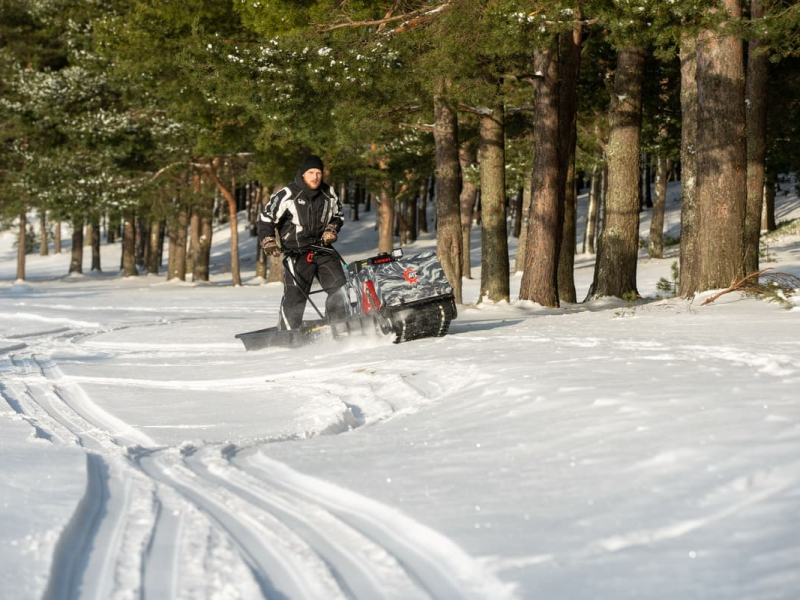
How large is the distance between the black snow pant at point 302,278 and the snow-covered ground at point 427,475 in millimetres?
1956

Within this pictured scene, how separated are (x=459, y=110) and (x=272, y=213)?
7805mm

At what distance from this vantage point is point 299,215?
1014cm

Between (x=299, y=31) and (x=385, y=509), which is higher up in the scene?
(x=299, y=31)

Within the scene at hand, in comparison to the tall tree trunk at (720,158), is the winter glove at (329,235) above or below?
below

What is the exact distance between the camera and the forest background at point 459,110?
11109 mm

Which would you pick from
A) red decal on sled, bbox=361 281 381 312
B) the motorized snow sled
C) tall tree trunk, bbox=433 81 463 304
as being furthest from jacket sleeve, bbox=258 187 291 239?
tall tree trunk, bbox=433 81 463 304

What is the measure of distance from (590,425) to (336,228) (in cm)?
591

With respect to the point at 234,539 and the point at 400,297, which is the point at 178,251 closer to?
the point at 400,297

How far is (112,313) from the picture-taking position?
1766 centimetres

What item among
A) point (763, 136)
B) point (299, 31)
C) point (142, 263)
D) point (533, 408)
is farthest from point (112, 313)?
point (142, 263)

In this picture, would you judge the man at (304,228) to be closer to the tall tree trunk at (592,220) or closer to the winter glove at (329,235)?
the winter glove at (329,235)

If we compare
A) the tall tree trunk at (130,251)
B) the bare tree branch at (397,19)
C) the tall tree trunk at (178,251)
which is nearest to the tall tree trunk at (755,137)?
the bare tree branch at (397,19)

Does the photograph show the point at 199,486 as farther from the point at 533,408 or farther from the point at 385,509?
the point at 533,408

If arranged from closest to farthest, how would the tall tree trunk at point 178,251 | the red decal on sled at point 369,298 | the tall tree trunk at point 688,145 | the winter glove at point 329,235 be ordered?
1. the red decal on sled at point 369,298
2. the winter glove at point 329,235
3. the tall tree trunk at point 688,145
4. the tall tree trunk at point 178,251
